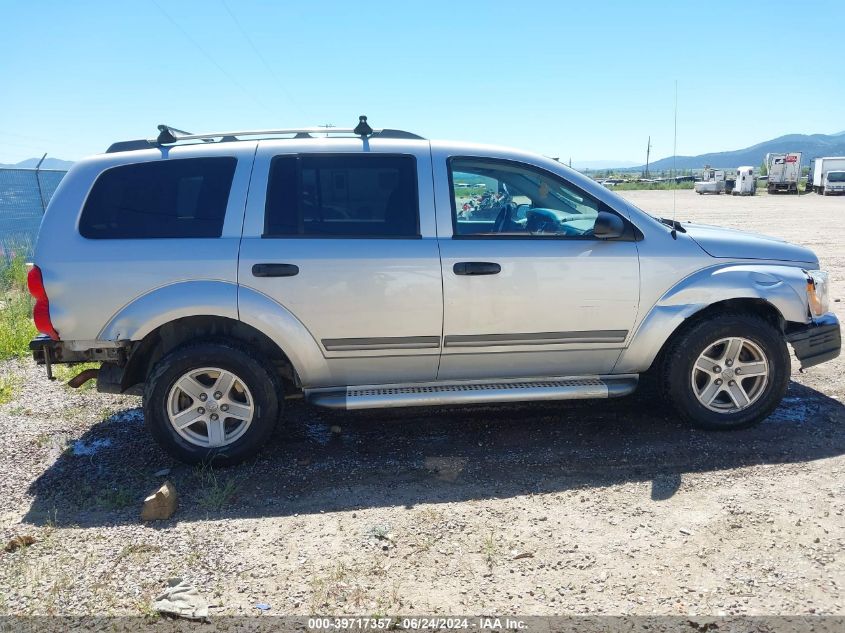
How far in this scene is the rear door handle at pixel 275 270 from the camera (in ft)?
13.2

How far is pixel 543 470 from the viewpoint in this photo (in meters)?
4.06

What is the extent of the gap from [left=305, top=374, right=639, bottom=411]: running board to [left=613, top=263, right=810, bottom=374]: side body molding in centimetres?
25

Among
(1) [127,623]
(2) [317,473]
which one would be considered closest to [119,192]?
(2) [317,473]

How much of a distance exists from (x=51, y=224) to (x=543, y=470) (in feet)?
11.1

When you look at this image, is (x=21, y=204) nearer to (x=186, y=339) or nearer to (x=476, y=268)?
(x=186, y=339)

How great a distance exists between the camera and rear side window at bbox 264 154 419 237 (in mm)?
4145

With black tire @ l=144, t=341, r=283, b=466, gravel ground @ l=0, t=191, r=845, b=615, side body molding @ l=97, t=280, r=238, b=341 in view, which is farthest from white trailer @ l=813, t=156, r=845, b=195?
side body molding @ l=97, t=280, r=238, b=341

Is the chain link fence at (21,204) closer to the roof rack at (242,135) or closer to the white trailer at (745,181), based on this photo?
the roof rack at (242,135)

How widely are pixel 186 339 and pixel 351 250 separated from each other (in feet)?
4.05

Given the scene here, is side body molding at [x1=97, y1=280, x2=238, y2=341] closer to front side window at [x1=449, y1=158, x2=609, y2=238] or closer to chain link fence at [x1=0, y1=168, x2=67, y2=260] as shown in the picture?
front side window at [x1=449, y1=158, x2=609, y2=238]

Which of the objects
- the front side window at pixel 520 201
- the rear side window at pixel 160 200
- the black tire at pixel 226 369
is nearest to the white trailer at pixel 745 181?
the front side window at pixel 520 201

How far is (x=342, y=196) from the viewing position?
4.20 metres

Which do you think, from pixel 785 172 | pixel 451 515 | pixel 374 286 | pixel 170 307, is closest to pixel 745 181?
pixel 785 172

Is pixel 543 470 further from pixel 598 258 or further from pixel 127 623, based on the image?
pixel 127 623
